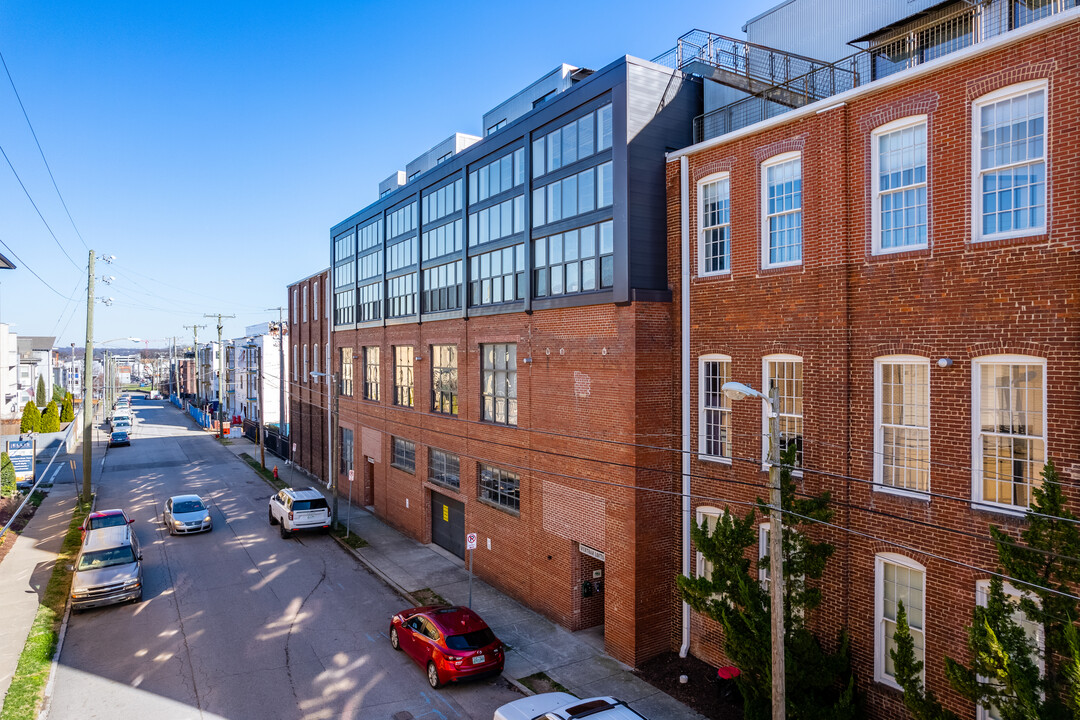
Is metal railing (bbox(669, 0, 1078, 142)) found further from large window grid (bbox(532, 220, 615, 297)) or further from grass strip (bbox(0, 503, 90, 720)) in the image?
grass strip (bbox(0, 503, 90, 720))

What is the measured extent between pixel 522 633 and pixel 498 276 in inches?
433

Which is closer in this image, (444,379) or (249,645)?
(249,645)

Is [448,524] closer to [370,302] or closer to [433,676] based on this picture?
[433,676]

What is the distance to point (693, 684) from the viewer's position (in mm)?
14742

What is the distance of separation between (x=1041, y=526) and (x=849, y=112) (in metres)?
8.01

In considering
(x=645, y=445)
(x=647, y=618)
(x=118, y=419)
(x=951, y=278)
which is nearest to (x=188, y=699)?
(x=647, y=618)

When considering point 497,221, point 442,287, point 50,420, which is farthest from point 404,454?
point 50,420

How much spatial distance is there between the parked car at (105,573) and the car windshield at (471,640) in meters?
11.2

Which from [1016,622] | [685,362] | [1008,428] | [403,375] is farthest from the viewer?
[403,375]

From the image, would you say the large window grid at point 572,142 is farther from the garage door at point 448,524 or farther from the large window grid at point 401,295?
the garage door at point 448,524

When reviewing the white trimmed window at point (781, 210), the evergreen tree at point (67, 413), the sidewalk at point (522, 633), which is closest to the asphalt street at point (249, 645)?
the sidewalk at point (522, 633)

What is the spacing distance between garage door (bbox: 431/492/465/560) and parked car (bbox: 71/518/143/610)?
33.8 feet

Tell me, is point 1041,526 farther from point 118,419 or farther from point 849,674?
point 118,419

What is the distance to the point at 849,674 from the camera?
12383 mm
